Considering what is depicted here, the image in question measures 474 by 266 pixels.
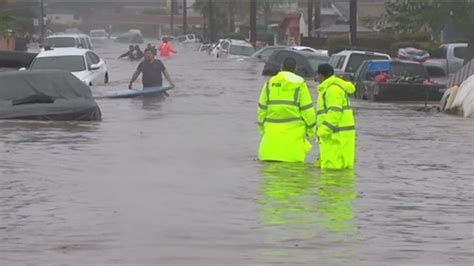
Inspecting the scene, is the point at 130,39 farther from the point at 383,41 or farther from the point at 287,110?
the point at 287,110

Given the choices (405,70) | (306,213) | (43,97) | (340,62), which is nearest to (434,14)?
(340,62)

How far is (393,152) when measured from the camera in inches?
697

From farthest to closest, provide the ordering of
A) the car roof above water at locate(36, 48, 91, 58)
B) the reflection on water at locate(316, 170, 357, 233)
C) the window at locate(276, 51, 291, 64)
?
the window at locate(276, 51, 291, 64)
the car roof above water at locate(36, 48, 91, 58)
the reflection on water at locate(316, 170, 357, 233)

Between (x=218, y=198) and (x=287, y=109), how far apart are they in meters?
2.16

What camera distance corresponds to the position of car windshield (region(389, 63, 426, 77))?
102 feet

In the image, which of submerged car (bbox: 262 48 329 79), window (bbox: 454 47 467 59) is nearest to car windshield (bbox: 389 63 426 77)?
submerged car (bbox: 262 48 329 79)

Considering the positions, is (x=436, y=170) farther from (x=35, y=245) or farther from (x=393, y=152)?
(x=35, y=245)

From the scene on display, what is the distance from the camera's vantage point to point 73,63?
28.9 m

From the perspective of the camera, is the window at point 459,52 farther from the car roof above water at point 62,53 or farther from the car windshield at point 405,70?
the car roof above water at point 62,53

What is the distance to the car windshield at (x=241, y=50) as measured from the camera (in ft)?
196

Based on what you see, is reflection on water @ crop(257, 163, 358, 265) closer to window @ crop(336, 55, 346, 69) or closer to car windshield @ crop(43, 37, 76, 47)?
window @ crop(336, 55, 346, 69)

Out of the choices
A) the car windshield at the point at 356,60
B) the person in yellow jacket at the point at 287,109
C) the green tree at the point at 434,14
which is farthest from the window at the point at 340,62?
the person in yellow jacket at the point at 287,109

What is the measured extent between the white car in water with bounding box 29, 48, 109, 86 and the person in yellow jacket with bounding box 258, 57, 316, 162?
1406 cm

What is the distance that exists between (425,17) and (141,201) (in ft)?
128
